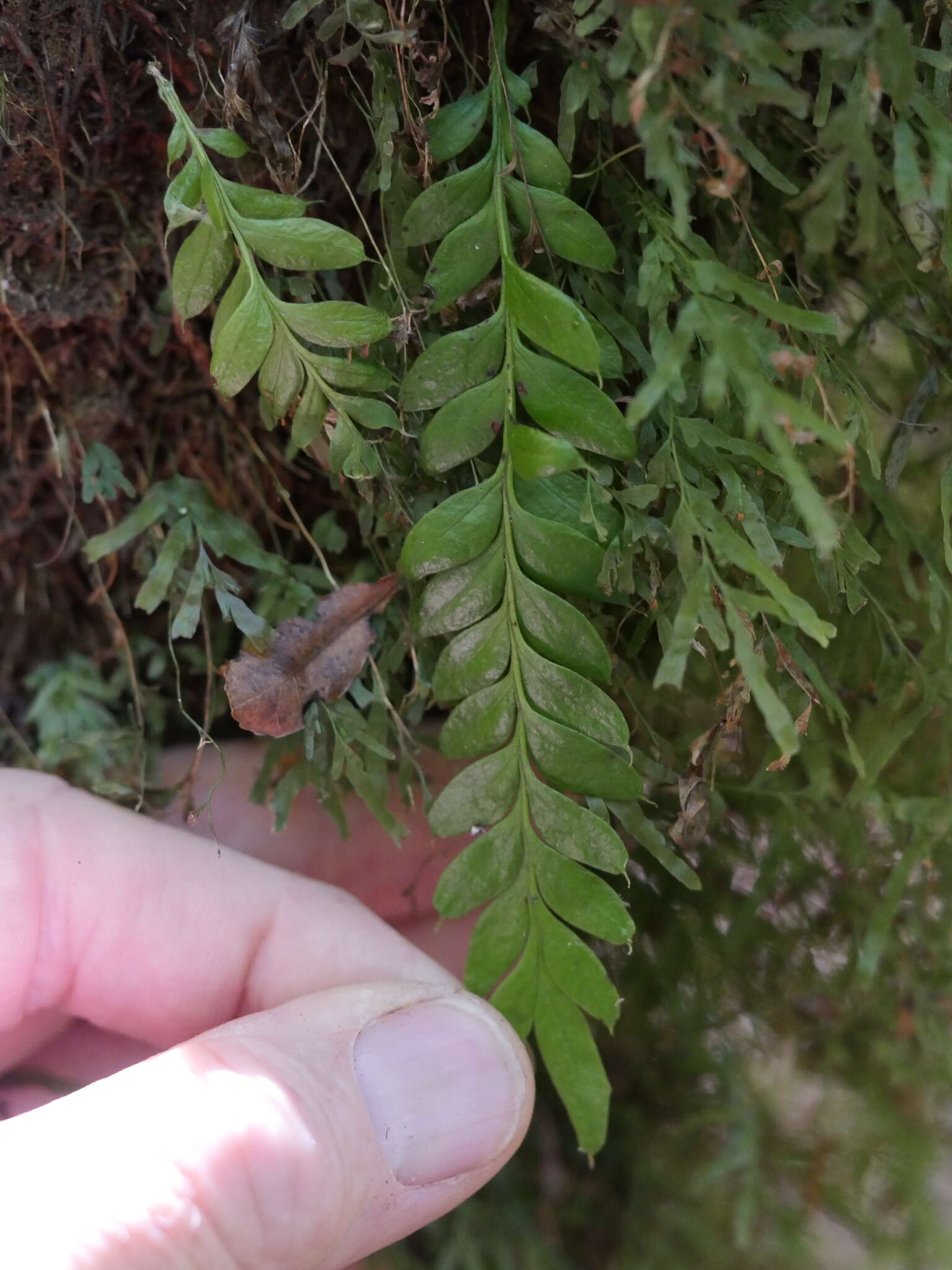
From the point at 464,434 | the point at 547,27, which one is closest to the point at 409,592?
the point at 464,434

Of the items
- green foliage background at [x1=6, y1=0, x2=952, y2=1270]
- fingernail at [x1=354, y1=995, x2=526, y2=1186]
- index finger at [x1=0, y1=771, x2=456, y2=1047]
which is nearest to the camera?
green foliage background at [x1=6, y1=0, x2=952, y2=1270]

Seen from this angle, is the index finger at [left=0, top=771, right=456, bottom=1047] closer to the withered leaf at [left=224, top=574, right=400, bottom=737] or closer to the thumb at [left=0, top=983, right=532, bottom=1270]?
the thumb at [left=0, top=983, right=532, bottom=1270]

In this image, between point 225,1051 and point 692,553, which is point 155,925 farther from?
point 692,553

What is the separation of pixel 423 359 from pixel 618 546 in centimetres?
19

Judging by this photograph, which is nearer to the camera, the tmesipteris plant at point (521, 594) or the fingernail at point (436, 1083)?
the tmesipteris plant at point (521, 594)

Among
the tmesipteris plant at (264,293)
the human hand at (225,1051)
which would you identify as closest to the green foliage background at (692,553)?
the tmesipteris plant at (264,293)

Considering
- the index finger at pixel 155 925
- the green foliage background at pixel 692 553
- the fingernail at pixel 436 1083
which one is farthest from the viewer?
the index finger at pixel 155 925

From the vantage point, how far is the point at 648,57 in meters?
0.52

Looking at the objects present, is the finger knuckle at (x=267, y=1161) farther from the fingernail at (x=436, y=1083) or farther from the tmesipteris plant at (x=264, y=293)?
the tmesipteris plant at (x=264, y=293)

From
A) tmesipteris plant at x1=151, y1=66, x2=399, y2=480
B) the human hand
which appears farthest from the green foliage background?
the human hand

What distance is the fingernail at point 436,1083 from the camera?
79cm

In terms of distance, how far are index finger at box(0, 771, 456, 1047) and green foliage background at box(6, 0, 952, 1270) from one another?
0.28ft

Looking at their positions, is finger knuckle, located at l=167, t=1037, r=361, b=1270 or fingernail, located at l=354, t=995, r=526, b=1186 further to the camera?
fingernail, located at l=354, t=995, r=526, b=1186

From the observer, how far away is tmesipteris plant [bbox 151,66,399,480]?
2.11ft
